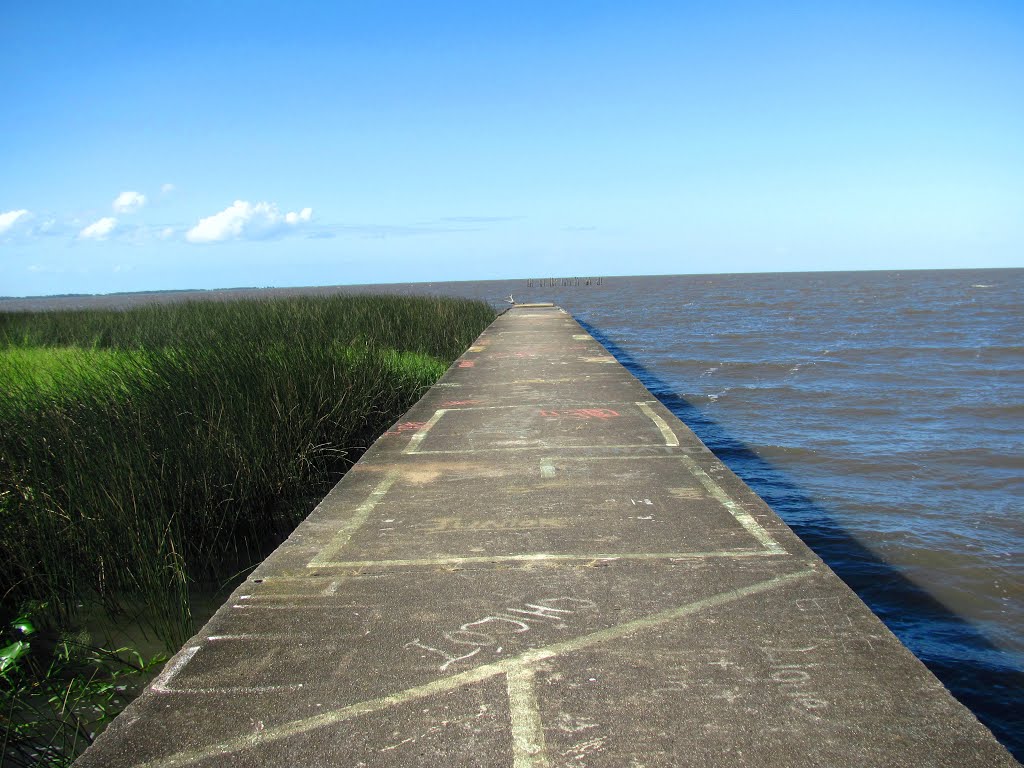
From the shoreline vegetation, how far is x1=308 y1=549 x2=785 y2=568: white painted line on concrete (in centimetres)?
86

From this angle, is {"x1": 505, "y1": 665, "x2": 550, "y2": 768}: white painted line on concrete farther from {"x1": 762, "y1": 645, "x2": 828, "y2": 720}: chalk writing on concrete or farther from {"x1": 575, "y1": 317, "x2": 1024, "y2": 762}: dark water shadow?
{"x1": 575, "y1": 317, "x2": 1024, "y2": 762}: dark water shadow

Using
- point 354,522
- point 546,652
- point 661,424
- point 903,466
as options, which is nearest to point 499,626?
point 546,652

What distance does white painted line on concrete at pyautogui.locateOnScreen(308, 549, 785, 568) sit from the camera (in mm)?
2938

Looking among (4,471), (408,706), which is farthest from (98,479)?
(408,706)

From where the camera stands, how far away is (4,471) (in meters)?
3.98

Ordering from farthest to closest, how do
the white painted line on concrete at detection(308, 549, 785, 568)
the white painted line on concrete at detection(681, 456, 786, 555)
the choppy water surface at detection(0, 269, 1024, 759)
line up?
the choppy water surface at detection(0, 269, 1024, 759) < the white painted line on concrete at detection(681, 456, 786, 555) < the white painted line on concrete at detection(308, 549, 785, 568)

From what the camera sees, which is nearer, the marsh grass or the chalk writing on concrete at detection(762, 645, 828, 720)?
the chalk writing on concrete at detection(762, 645, 828, 720)

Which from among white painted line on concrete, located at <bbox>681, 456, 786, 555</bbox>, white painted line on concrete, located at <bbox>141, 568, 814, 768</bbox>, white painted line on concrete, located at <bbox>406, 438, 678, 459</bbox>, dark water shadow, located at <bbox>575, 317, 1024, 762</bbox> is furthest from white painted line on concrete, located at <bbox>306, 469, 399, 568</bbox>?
dark water shadow, located at <bbox>575, 317, 1024, 762</bbox>

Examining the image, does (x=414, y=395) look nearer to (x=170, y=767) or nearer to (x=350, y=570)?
(x=350, y=570)

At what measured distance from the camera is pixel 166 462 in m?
4.08

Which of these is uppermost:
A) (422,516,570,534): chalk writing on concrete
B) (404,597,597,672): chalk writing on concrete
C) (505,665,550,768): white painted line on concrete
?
(422,516,570,534): chalk writing on concrete

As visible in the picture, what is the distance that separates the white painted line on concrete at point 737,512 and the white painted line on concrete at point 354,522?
186 cm

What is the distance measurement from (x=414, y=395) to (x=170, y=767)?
7.20 meters

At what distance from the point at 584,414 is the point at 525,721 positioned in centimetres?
428
